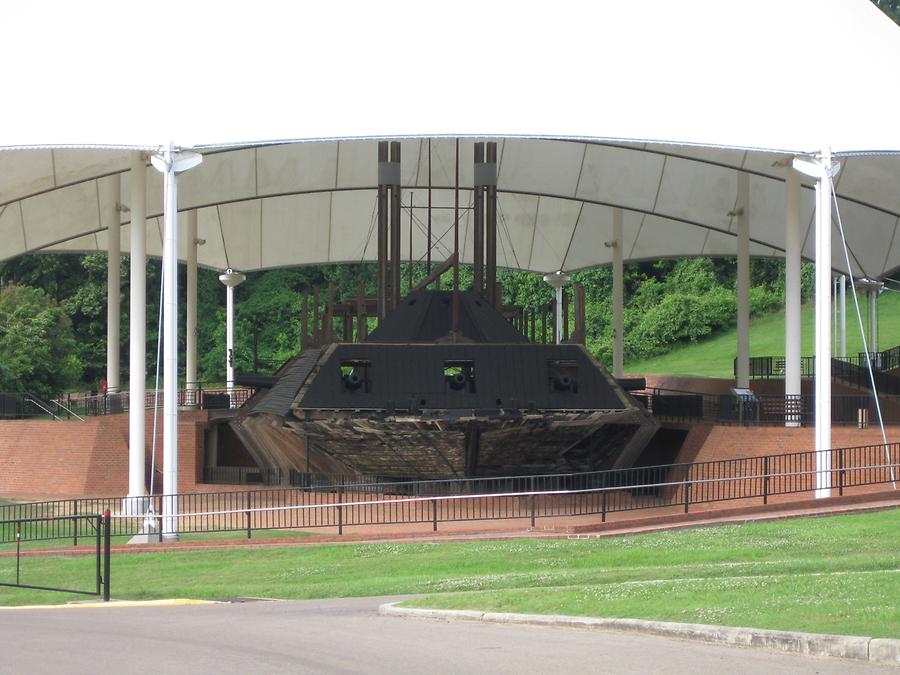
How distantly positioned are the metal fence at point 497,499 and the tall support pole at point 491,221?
6.99 meters

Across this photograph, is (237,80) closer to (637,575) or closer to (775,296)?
(637,575)

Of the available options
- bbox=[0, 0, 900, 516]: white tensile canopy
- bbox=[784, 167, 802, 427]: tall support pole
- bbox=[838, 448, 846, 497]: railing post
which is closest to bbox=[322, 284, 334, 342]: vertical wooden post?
bbox=[0, 0, 900, 516]: white tensile canopy

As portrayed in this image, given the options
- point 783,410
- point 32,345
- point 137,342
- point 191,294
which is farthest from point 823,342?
point 32,345

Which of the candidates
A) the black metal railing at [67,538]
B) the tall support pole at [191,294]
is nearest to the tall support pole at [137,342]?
the black metal railing at [67,538]

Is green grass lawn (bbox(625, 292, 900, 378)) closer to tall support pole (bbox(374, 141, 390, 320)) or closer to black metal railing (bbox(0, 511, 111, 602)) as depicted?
tall support pole (bbox(374, 141, 390, 320))

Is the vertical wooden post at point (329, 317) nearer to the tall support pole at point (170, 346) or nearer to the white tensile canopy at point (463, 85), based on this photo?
the white tensile canopy at point (463, 85)

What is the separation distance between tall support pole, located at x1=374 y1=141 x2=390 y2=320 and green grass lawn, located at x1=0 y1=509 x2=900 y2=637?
12869 millimetres

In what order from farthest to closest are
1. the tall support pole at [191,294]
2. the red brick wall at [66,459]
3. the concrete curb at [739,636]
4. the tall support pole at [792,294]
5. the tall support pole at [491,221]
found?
the tall support pole at [191,294]
the tall support pole at [491,221]
the red brick wall at [66,459]
the tall support pole at [792,294]
the concrete curb at [739,636]

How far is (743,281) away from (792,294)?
7.53 m

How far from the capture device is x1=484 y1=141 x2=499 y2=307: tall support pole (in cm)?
3369

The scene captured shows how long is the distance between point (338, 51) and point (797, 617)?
20082mm

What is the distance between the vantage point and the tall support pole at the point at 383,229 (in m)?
32.8

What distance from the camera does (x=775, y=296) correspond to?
72.1 metres

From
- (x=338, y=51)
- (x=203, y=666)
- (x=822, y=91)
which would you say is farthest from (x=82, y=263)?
(x=203, y=666)
